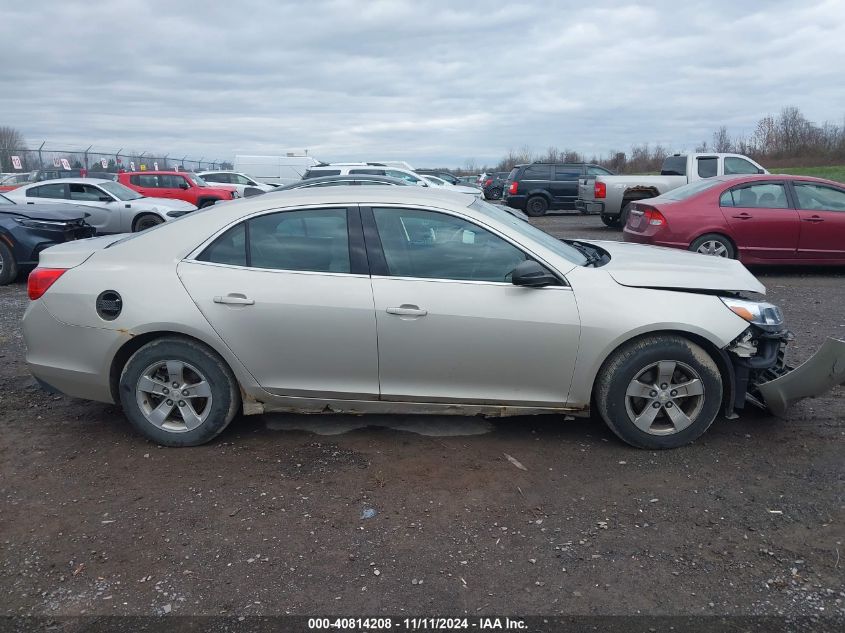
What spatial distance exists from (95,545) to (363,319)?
5.91ft

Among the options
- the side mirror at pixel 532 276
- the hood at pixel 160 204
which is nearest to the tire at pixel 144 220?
the hood at pixel 160 204

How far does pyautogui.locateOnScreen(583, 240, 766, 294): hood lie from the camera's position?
13.4 ft

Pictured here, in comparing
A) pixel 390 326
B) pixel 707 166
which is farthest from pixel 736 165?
pixel 390 326

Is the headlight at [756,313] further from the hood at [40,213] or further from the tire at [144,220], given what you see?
the tire at [144,220]

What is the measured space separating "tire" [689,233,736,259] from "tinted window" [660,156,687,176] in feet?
24.6

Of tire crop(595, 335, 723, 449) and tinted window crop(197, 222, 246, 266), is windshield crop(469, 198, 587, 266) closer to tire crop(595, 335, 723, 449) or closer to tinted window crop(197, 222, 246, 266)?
tire crop(595, 335, 723, 449)

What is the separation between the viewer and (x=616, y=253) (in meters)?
4.75

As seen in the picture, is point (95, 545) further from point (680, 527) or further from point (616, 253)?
point (616, 253)

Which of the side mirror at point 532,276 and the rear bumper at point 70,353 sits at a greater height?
the side mirror at point 532,276

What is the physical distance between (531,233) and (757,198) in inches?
264

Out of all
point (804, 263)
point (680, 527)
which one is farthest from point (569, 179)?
point (680, 527)

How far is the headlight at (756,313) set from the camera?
158 inches

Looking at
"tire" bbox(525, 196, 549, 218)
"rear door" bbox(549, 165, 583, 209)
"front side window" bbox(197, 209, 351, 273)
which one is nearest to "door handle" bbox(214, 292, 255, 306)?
"front side window" bbox(197, 209, 351, 273)

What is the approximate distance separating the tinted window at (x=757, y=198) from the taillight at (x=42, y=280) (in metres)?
8.65
